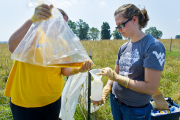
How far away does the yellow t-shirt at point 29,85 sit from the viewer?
1.11m

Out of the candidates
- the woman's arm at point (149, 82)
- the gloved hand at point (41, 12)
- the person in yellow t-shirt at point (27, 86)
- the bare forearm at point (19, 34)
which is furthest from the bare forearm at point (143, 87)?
the bare forearm at point (19, 34)

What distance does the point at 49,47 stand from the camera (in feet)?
3.26

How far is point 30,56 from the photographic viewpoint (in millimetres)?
990

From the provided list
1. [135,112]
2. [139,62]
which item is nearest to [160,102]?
[135,112]

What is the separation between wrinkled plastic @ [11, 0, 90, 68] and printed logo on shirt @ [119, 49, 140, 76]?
1.63ft

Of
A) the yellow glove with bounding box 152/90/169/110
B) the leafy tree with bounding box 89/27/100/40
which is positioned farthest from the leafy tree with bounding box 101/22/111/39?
the yellow glove with bounding box 152/90/169/110

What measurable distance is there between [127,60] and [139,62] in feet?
0.51

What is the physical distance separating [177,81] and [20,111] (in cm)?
471

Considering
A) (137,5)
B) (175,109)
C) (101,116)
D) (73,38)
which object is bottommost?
(101,116)

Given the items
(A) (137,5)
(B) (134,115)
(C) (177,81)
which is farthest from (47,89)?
(C) (177,81)

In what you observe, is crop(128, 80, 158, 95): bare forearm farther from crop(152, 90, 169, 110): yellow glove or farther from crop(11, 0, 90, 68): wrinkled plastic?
crop(152, 90, 169, 110): yellow glove

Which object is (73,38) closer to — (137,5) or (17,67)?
(17,67)

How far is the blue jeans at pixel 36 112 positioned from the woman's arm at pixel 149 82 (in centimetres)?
96

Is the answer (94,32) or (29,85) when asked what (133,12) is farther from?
(94,32)
